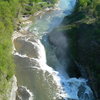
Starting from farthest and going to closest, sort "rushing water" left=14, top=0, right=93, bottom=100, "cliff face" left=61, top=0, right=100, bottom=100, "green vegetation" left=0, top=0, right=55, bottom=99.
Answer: "cliff face" left=61, top=0, right=100, bottom=100, "rushing water" left=14, top=0, right=93, bottom=100, "green vegetation" left=0, top=0, right=55, bottom=99

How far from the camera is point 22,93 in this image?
177 feet

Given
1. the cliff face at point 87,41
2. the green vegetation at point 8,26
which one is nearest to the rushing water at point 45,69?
the cliff face at point 87,41

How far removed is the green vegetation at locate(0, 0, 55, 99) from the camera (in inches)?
1947

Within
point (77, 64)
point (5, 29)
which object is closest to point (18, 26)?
point (5, 29)

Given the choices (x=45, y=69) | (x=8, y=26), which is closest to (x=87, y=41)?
(x=45, y=69)

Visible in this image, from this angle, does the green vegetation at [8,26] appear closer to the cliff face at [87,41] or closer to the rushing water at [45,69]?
the rushing water at [45,69]

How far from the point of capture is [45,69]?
63.9 meters

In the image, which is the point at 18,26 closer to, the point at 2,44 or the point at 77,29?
the point at 77,29

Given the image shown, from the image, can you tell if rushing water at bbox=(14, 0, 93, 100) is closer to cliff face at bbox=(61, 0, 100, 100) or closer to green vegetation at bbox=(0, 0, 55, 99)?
cliff face at bbox=(61, 0, 100, 100)

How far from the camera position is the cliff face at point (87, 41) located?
6022 cm

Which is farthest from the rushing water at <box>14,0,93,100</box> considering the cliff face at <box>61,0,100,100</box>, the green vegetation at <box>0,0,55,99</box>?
the green vegetation at <box>0,0,55,99</box>

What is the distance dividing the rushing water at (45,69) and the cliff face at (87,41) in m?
1.95

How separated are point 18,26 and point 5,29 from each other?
19.0 m

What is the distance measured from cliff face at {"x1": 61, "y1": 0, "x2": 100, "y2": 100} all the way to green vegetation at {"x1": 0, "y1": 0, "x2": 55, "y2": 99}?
610 inches
